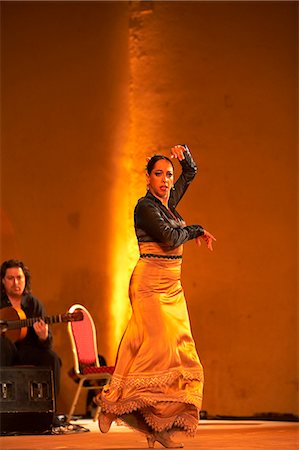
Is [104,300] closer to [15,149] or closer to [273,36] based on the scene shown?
[15,149]

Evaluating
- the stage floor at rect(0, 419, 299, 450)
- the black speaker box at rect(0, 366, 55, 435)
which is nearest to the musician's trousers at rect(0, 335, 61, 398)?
the black speaker box at rect(0, 366, 55, 435)

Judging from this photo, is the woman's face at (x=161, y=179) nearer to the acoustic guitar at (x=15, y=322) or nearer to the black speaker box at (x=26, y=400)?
the acoustic guitar at (x=15, y=322)

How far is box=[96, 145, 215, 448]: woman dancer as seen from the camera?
489 cm

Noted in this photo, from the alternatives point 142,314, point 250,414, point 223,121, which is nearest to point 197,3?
point 223,121

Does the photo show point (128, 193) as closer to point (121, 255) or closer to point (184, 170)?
point (121, 255)

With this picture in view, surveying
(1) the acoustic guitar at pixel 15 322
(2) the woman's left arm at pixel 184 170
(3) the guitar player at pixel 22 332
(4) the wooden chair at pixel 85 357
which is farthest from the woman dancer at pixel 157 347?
(4) the wooden chair at pixel 85 357

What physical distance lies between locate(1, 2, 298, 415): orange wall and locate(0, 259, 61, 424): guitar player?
4.11 ft

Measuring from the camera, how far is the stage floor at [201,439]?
5.16 meters

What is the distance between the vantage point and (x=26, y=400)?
6227 mm

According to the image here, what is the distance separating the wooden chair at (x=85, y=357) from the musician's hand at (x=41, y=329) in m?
0.55

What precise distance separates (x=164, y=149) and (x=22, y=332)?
2032 mm

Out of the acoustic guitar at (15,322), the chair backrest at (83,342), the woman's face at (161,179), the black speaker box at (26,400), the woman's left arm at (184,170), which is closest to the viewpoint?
the woman's face at (161,179)

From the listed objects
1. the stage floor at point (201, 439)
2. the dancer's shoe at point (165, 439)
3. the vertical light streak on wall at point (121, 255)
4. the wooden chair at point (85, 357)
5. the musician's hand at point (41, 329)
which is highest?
the vertical light streak on wall at point (121, 255)

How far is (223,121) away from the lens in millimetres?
7773
